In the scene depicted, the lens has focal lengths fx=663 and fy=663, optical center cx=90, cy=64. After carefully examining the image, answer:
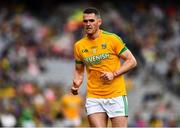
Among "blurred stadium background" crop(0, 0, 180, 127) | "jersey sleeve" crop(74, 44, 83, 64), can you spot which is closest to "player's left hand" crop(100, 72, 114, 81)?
"jersey sleeve" crop(74, 44, 83, 64)

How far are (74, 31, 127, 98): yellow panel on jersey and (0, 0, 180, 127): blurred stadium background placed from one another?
22.8 feet

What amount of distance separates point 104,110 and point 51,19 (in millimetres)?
12582

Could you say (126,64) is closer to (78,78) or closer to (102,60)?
(102,60)

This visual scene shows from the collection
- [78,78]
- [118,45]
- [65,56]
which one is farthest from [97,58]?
[65,56]

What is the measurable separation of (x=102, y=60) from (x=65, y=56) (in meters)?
11.2

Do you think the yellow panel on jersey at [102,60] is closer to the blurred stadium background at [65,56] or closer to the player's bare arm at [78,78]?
the player's bare arm at [78,78]

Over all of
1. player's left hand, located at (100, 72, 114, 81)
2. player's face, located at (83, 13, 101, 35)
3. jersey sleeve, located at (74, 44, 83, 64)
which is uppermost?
player's face, located at (83, 13, 101, 35)

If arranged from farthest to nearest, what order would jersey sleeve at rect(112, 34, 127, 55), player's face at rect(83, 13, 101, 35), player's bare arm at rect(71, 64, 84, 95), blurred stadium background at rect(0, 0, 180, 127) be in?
blurred stadium background at rect(0, 0, 180, 127), player's bare arm at rect(71, 64, 84, 95), jersey sleeve at rect(112, 34, 127, 55), player's face at rect(83, 13, 101, 35)

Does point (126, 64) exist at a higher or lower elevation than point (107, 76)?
higher

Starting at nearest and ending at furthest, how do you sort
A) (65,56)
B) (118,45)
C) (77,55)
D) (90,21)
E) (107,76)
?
(107,76) → (90,21) → (118,45) → (77,55) → (65,56)

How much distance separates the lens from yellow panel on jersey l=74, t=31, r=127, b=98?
8.41 m

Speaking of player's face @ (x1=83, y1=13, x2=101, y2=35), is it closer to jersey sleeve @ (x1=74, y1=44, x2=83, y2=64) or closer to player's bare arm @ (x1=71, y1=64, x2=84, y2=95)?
jersey sleeve @ (x1=74, y1=44, x2=83, y2=64)

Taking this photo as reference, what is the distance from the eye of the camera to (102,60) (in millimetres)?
8414

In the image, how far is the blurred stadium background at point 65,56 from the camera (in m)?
16.8
